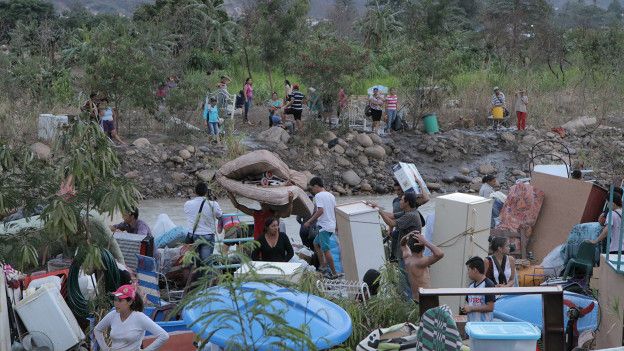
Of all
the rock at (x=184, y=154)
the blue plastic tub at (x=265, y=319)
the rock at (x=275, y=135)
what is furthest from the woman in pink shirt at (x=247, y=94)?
the blue plastic tub at (x=265, y=319)

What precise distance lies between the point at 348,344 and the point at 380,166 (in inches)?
638

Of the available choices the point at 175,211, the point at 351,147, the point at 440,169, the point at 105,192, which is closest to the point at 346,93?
the point at 351,147

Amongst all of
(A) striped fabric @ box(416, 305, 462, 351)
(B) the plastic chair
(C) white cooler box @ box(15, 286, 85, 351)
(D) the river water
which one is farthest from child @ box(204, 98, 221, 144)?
(A) striped fabric @ box(416, 305, 462, 351)

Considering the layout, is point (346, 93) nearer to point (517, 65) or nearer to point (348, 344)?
point (517, 65)

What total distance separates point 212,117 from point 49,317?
46.8 feet

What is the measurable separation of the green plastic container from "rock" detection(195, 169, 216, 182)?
23.3 feet

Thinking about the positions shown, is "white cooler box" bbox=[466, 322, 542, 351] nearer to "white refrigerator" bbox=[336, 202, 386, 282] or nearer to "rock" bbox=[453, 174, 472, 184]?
"white refrigerator" bbox=[336, 202, 386, 282]

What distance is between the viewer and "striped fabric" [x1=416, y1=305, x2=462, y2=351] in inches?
211

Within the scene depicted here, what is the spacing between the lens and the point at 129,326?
7.22 meters

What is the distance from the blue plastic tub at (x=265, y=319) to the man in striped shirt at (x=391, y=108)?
18.4 m

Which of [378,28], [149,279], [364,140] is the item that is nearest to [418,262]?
[149,279]

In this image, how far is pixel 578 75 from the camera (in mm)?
Result: 32375

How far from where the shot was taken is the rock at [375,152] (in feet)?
78.4

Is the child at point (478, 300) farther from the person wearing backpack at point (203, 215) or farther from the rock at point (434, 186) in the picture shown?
the rock at point (434, 186)
